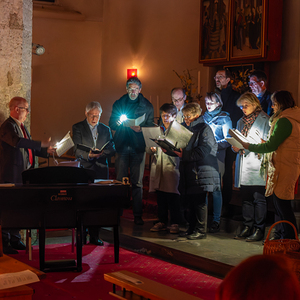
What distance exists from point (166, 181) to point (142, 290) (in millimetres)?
3266

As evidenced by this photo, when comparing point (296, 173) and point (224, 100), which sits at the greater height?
point (224, 100)

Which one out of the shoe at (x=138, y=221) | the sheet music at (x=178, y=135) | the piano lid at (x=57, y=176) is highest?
the sheet music at (x=178, y=135)

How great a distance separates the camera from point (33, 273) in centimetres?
218

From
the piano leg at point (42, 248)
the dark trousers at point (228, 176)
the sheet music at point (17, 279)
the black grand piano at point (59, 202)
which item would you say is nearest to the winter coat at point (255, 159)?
the dark trousers at point (228, 176)

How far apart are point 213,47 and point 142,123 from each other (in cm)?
229

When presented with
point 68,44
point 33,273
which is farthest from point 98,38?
point 33,273

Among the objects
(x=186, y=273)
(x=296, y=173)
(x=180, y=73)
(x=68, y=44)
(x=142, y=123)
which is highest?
(x=68, y=44)

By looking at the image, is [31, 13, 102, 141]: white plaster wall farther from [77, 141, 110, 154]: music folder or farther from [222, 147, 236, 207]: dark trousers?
[222, 147, 236, 207]: dark trousers

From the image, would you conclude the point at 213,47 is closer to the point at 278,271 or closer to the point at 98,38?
the point at 98,38

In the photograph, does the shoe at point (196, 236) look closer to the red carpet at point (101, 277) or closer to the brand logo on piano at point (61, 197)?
the red carpet at point (101, 277)

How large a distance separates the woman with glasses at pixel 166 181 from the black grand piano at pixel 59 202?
101 cm

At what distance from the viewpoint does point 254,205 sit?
4.64m

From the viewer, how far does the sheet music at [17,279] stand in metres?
2.05

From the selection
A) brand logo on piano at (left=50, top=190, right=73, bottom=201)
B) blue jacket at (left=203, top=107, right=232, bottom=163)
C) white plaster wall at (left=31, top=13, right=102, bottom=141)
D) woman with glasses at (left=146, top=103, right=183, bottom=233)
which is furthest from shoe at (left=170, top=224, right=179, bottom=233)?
white plaster wall at (left=31, top=13, right=102, bottom=141)
